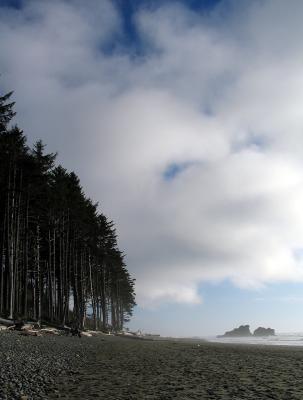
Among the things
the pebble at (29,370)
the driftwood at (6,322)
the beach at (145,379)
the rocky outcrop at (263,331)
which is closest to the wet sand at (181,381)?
the beach at (145,379)

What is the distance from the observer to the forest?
29359 mm

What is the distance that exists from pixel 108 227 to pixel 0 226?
71.8 feet

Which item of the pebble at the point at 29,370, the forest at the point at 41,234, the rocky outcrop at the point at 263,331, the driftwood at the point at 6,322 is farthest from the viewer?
the rocky outcrop at the point at 263,331

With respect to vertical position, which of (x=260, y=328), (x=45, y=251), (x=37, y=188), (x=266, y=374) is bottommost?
(x=260, y=328)

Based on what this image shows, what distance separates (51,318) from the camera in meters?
36.3

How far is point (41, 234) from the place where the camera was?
41.5 meters

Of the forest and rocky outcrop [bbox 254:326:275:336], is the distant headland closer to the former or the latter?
rocky outcrop [bbox 254:326:275:336]

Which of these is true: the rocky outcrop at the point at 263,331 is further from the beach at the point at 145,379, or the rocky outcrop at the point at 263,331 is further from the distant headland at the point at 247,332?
the beach at the point at 145,379

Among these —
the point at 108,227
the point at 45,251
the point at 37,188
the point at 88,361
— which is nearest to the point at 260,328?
the point at 108,227

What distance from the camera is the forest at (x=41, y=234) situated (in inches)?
1156

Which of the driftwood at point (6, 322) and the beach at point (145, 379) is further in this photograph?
the driftwood at point (6, 322)

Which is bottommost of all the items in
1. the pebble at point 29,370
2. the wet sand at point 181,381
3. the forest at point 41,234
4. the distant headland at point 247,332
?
the distant headland at point 247,332

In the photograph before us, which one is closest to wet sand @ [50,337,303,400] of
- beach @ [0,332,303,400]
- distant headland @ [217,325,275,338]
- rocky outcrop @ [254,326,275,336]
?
beach @ [0,332,303,400]

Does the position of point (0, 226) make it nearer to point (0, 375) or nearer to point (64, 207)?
point (64, 207)
